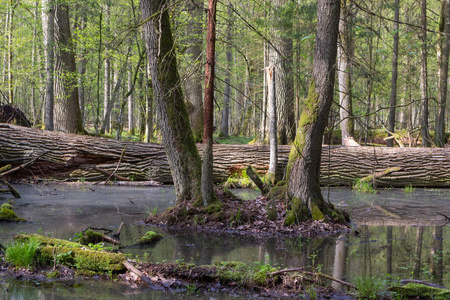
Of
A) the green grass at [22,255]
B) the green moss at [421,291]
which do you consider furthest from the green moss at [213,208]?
the green moss at [421,291]

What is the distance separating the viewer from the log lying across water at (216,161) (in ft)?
39.5

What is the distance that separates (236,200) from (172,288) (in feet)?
13.8

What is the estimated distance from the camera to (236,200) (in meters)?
7.89

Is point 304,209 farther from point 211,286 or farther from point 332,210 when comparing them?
point 211,286

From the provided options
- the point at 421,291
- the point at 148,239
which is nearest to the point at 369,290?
the point at 421,291

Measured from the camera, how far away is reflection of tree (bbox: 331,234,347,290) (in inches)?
161

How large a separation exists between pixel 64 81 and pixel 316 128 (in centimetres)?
1102

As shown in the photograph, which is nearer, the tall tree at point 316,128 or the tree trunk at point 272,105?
the tall tree at point 316,128

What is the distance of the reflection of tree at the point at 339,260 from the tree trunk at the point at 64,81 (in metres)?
12.0

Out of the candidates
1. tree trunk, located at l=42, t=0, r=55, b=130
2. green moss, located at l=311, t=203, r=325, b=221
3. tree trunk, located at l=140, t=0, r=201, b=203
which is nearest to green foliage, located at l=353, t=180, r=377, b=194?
green moss, located at l=311, t=203, r=325, b=221

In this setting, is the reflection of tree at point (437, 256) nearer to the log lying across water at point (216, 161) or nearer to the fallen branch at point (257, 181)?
the fallen branch at point (257, 181)

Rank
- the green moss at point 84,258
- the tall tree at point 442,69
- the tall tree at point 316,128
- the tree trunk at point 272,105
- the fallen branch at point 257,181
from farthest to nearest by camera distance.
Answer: the tall tree at point 442,69, the tree trunk at point 272,105, the fallen branch at point 257,181, the tall tree at point 316,128, the green moss at point 84,258

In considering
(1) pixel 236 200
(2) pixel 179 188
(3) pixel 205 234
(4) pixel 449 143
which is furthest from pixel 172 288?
(4) pixel 449 143

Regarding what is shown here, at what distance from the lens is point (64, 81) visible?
14.5 metres
